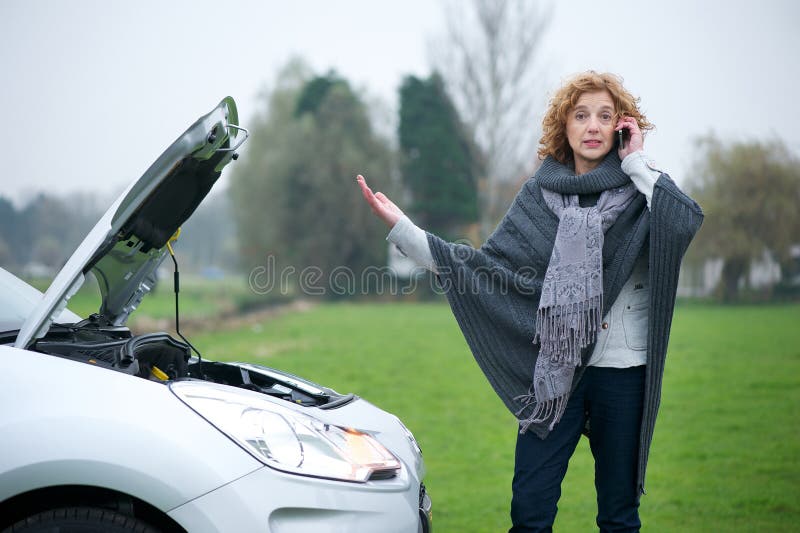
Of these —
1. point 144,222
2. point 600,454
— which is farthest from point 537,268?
point 144,222

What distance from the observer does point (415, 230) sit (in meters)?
2.28

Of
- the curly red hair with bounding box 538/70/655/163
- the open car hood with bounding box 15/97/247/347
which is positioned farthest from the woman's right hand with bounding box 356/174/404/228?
the curly red hair with bounding box 538/70/655/163

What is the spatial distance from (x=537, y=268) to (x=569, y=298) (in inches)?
7.2

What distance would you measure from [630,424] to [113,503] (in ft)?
4.78

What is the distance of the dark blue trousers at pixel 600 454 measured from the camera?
7.08 ft

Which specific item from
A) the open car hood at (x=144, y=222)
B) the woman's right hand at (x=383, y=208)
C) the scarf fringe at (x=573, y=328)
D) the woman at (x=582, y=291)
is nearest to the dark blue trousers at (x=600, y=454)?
the woman at (x=582, y=291)

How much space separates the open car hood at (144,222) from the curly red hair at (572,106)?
0.99 metres

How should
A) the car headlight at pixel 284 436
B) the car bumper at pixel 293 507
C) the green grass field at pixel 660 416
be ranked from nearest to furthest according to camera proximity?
the car bumper at pixel 293 507 < the car headlight at pixel 284 436 < the green grass field at pixel 660 416

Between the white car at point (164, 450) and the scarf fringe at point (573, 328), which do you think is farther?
the scarf fringe at point (573, 328)

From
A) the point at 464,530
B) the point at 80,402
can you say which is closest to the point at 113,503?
the point at 80,402

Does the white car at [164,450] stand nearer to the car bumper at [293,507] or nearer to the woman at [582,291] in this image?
the car bumper at [293,507]

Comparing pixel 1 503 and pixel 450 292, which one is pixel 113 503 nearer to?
pixel 1 503

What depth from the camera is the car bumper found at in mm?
1594

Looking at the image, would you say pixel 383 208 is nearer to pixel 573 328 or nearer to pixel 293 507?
pixel 573 328
